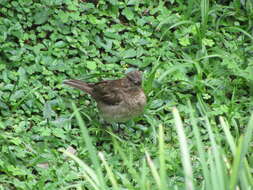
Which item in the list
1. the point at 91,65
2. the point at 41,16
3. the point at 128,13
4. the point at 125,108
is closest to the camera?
the point at 125,108

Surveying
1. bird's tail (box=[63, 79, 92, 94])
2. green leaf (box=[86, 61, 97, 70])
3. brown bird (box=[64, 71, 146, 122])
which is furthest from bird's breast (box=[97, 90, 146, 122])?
green leaf (box=[86, 61, 97, 70])

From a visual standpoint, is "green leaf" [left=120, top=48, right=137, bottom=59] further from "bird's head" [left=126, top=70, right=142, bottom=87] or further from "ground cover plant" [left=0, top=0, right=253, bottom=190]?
"bird's head" [left=126, top=70, right=142, bottom=87]

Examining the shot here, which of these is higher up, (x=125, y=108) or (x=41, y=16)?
(x=41, y=16)

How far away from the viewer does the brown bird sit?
722 cm

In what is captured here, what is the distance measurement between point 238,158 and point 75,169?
109 inches

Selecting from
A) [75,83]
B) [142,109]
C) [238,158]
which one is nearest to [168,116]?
[142,109]

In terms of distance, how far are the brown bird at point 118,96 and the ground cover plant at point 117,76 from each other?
0.23 meters

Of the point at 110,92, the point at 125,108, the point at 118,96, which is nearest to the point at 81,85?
the point at 110,92

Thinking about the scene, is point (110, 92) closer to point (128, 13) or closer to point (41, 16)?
point (41, 16)

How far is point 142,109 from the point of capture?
286 inches

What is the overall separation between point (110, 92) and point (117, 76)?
2.72 ft

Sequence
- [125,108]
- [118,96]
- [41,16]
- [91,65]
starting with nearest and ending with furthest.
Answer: [125,108]
[118,96]
[91,65]
[41,16]

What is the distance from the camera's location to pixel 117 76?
8.16 meters

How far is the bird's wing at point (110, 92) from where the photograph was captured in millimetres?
7309
